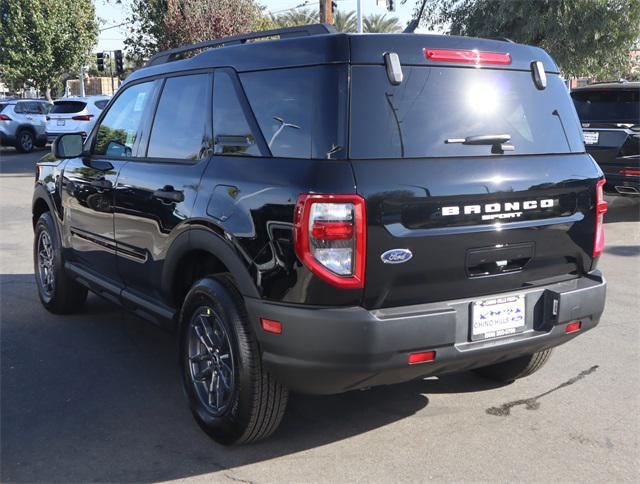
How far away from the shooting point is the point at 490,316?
3.20m

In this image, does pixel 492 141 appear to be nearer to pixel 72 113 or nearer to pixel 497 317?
pixel 497 317

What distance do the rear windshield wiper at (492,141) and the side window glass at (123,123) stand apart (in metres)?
2.09

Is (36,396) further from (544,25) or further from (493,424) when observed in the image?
(544,25)

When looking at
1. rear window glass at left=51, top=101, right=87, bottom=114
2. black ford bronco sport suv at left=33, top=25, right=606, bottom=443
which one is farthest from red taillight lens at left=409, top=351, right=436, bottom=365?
rear window glass at left=51, top=101, right=87, bottom=114

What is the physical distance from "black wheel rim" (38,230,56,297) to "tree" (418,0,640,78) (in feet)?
43.8

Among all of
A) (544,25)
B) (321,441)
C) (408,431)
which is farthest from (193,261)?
(544,25)

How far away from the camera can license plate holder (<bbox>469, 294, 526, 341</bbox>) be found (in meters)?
3.16

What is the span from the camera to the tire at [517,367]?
4137mm

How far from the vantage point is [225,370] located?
3508 millimetres

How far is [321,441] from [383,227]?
1269mm

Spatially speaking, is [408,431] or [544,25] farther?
[544,25]

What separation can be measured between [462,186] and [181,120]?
1.72 meters

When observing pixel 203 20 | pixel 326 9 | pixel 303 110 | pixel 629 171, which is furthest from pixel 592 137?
pixel 203 20

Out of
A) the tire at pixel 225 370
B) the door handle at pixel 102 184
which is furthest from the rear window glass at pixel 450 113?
the door handle at pixel 102 184
